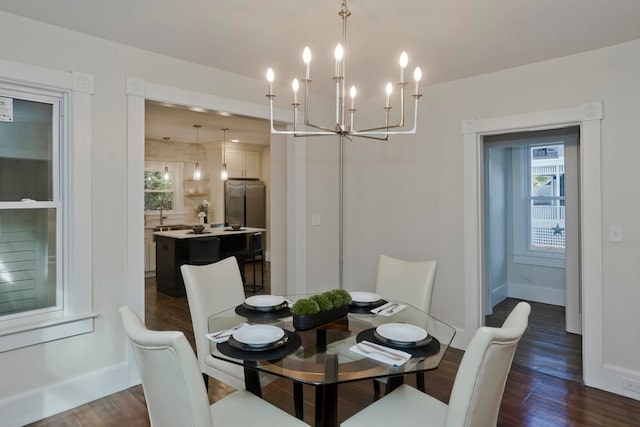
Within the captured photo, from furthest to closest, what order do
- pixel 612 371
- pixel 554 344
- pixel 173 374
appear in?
pixel 554 344 → pixel 612 371 → pixel 173 374

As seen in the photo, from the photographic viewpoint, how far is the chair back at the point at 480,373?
4.40ft

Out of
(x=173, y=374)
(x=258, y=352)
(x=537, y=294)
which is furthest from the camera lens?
(x=537, y=294)

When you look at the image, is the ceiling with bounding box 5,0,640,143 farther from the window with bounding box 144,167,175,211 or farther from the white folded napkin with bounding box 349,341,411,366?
the window with bounding box 144,167,175,211

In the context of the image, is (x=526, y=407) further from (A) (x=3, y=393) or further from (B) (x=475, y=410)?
(A) (x=3, y=393)

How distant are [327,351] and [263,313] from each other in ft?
1.85

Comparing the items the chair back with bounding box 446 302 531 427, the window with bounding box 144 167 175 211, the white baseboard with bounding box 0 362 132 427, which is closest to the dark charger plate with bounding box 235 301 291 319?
the chair back with bounding box 446 302 531 427

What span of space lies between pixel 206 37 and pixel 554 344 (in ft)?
13.4

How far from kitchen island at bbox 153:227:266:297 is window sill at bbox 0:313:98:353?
2.75 m

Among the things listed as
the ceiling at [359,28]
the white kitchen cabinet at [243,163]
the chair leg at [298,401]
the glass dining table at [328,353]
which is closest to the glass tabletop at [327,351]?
the glass dining table at [328,353]

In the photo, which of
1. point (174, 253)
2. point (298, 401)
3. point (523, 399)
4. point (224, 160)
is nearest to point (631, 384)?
point (523, 399)

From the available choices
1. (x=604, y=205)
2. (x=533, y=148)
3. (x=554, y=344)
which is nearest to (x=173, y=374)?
(x=604, y=205)

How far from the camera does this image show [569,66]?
117 inches

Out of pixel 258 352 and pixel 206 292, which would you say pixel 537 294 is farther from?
pixel 258 352

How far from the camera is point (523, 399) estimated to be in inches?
107
